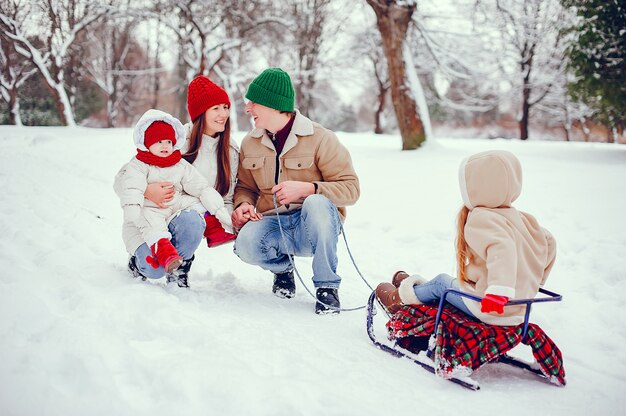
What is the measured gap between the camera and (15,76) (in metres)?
14.4

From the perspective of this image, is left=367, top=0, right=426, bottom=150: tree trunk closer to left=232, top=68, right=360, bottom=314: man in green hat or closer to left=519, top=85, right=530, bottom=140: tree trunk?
left=232, top=68, right=360, bottom=314: man in green hat

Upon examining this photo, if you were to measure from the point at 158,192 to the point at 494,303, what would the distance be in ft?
6.26

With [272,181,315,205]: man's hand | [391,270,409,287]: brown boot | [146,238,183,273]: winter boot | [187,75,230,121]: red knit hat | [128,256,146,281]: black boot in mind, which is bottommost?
[128,256,146,281]: black boot

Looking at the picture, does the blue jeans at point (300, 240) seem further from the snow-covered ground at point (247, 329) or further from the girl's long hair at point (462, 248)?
the girl's long hair at point (462, 248)

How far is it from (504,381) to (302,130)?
1.78 meters

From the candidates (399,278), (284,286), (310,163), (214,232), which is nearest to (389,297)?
(399,278)

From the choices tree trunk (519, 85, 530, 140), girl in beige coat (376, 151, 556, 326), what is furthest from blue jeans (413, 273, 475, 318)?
tree trunk (519, 85, 530, 140)

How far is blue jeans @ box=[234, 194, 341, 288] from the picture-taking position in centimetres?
273

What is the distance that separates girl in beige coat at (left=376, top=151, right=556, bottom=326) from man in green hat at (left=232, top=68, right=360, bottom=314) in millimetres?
806

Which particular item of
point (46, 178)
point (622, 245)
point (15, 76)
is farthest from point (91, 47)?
point (622, 245)

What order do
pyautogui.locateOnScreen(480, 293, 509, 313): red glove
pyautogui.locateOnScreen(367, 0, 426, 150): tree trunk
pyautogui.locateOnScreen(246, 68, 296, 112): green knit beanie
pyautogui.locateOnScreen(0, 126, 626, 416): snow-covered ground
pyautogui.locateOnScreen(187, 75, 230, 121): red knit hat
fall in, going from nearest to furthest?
pyautogui.locateOnScreen(0, 126, 626, 416): snow-covered ground, pyautogui.locateOnScreen(480, 293, 509, 313): red glove, pyautogui.locateOnScreen(246, 68, 296, 112): green knit beanie, pyautogui.locateOnScreen(187, 75, 230, 121): red knit hat, pyautogui.locateOnScreen(367, 0, 426, 150): tree trunk

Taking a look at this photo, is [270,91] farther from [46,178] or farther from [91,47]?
[91,47]

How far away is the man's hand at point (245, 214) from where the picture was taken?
114 inches

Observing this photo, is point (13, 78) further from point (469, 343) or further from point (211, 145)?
point (469, 343)
